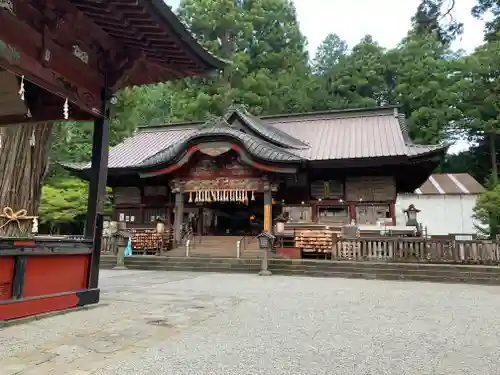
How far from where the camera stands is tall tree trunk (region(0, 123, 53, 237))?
5230mm

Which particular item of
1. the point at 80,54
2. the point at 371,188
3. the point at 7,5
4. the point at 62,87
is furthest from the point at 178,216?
the point at 7,5

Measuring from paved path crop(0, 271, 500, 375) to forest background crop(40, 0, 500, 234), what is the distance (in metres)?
20.3

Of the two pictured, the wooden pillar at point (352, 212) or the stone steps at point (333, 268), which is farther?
the wooden pillar at point (352, 212)

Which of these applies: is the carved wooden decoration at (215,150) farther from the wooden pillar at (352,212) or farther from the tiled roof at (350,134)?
the wooden pillar at (352,212)

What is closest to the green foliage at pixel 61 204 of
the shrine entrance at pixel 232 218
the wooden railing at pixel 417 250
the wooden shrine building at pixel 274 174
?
the wooden shrine building at pixel 274 174

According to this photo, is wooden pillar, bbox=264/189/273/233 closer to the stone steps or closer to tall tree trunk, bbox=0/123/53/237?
the stone steps

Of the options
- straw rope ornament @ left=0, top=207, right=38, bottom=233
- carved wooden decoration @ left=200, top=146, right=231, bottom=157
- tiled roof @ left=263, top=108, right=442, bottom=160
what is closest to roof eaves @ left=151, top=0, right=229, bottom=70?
straw rope ornament @ left=0, top=207, right=38, bottom=233

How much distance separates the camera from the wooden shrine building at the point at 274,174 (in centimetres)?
1503

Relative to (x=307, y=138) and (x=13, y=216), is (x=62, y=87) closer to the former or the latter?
(x=13, y=216)

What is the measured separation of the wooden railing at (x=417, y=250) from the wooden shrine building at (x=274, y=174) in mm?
3117

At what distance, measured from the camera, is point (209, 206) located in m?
19.2

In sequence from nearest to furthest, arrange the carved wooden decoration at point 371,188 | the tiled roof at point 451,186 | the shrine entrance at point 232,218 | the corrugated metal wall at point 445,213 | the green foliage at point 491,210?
the carved wooden decoration at point 371,188 < the shrine entrance at point 232,218 < the green foliage at point 491,210 < the corrugated metal wall at point 445,213 < the tiled roof at point 451,186

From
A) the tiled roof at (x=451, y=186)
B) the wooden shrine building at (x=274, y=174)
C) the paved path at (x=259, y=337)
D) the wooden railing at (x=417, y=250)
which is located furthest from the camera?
the tiled roof at (x=451, y=186)

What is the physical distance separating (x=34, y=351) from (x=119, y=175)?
592 inches
